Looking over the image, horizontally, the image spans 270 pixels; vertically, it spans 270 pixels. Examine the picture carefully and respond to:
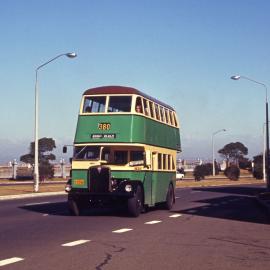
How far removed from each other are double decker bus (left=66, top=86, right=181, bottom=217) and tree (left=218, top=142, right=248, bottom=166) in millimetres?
137206

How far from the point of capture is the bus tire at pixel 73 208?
70.2 feet

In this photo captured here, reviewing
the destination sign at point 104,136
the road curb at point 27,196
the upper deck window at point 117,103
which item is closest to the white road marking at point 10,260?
the destination sign at point 104,136

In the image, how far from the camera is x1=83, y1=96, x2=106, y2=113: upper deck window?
22047 mm

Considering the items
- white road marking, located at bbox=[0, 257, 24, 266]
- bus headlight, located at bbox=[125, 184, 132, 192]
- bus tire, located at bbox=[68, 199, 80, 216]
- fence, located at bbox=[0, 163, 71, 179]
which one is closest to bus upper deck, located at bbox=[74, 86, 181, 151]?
bus headlight, located at bbox=[125, 184, 132, 192]

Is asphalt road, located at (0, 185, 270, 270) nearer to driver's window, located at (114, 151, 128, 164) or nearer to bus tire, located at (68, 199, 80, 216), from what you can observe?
bus tire, located at (68, 199, 80, 216)

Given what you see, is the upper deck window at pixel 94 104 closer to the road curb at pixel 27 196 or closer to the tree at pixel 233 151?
the road curb at pixel 27 196

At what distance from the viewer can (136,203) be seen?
2095 centimetres

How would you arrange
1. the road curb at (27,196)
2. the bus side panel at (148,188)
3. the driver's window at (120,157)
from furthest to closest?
the road curb at (27,196) → the bus side panel at (148,188) → the driver's window at (120,157)

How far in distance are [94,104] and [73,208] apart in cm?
368

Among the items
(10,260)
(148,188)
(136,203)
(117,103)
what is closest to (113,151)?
(117,103)

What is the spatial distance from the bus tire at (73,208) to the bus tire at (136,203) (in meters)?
1.93

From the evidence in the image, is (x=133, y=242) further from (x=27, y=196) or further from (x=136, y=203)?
(x=27, y=196)

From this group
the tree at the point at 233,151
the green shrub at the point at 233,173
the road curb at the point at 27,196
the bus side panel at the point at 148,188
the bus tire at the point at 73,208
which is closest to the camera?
the bus tire at the point at 73,208

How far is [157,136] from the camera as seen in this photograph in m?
23.8
